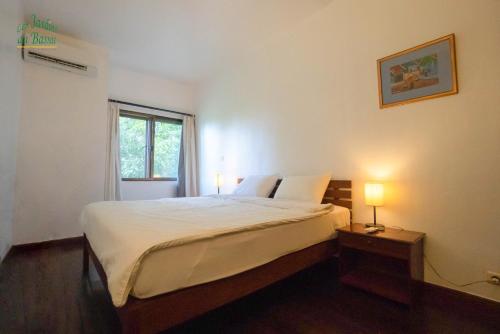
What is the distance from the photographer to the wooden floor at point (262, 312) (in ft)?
4.55

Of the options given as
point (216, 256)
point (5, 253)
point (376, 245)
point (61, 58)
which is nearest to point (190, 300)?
point (216, 256)

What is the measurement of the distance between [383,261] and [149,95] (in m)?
4.39

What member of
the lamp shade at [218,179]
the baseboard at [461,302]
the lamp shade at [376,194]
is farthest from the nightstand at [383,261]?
the lamp shade at [218,179]

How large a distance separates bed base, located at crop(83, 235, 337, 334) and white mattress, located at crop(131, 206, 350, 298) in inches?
1.5

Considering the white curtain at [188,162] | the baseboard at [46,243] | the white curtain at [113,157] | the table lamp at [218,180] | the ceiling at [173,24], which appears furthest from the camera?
the white curtain at [188,162]

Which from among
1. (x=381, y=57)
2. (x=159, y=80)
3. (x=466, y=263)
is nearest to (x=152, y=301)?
(x=466, y=263)

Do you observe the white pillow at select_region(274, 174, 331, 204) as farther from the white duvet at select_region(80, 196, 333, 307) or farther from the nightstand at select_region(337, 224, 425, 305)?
the nightstand at select_region(337, 224, 425, 305)

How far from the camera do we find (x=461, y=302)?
1.64 meters

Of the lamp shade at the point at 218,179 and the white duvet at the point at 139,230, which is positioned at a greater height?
the lamp shade at the point at 218,179

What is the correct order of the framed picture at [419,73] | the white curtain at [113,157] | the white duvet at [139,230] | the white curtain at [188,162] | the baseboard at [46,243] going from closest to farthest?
the white duvet at [139,230]
the framed picture at [419,73]
the baseboard at [46,243]
the white curtain at [113,157]
the white curtain at [188,162]

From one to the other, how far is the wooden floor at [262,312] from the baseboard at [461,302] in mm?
74

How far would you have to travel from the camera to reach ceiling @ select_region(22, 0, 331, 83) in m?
2.55

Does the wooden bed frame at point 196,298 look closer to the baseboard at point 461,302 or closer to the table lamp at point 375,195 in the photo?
the table lamp at point 375,195

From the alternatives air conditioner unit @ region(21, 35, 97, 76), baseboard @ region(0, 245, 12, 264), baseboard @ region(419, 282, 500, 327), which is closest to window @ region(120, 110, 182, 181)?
air conditioner unit @ region(21, 35, 97, 76)
